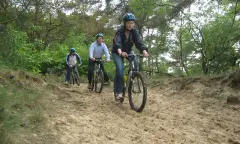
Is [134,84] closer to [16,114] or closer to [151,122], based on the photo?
[151,122]

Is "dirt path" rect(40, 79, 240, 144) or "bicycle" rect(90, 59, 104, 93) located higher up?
"bicycle" rect(90, 59, 104, 93)

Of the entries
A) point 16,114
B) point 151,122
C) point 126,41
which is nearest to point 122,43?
point 126,41

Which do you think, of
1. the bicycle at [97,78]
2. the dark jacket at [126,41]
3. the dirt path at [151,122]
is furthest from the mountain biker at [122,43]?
the bicycle at [97,78]

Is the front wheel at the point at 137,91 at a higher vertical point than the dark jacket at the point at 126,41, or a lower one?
lower

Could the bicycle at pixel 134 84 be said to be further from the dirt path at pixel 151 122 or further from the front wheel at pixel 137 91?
the dirt path at pixel 151 122

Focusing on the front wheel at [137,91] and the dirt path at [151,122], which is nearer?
the dirt path at [151,122]

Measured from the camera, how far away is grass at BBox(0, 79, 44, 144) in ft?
9.20

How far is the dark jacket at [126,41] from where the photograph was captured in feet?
19.8

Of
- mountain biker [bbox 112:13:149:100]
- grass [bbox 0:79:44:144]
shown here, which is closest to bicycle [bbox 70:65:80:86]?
Result: mountain biker [bbox 112:13:149:100]

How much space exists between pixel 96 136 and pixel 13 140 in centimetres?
120

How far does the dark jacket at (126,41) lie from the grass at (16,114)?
2213 millimetres

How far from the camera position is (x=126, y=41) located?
621 cm

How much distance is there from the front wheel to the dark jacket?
0.72 meters

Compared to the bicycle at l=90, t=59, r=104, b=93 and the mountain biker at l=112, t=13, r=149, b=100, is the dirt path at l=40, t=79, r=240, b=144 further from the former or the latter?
the bicycle at l=90, t=59, r=104, b=93
